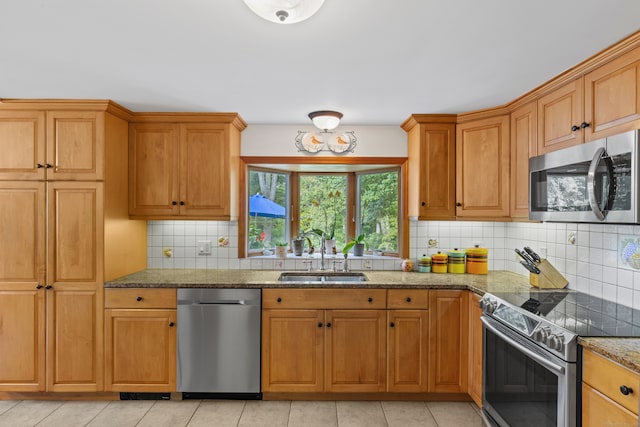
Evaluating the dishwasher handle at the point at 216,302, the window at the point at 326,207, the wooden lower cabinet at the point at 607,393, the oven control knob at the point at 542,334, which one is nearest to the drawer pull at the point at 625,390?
the wooden lower cabinet at the point at 607,393

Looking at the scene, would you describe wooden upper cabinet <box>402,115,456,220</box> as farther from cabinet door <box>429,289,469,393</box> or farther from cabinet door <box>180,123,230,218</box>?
cabinet door <box>180,123,230,218</box>

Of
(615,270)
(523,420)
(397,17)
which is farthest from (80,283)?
(615,270)

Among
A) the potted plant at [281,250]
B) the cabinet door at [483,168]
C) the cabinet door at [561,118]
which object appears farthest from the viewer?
the potted plant at [281,250]

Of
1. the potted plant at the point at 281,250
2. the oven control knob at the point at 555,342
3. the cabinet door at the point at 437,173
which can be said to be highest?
the cabinet door at the point at 437,173

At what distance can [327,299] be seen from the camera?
2.72m

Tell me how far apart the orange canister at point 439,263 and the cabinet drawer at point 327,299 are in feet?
2.41

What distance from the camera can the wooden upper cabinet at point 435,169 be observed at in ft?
10.0

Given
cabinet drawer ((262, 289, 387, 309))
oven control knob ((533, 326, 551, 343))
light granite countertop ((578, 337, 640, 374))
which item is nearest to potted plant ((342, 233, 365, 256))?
cabinet drawer ((262, 289, 387, 309))

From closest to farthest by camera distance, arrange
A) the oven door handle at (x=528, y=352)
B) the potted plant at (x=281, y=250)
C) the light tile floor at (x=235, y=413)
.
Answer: the oven door handle at (x=528, y=352) → the light tile floor at (x=235, y=413) → the potted plant at (x=281, y=250)

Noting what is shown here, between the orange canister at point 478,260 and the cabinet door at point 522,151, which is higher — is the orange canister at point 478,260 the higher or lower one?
the lower one

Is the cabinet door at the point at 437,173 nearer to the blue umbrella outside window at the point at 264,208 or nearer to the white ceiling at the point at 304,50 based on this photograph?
the white ceiling at the point at 304,50

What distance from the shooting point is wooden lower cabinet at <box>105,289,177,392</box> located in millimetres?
2697

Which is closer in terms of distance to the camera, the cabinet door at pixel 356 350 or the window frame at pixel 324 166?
the cabinet door at pixel 356 350

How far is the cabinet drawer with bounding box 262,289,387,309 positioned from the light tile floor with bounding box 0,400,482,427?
2.35ft
